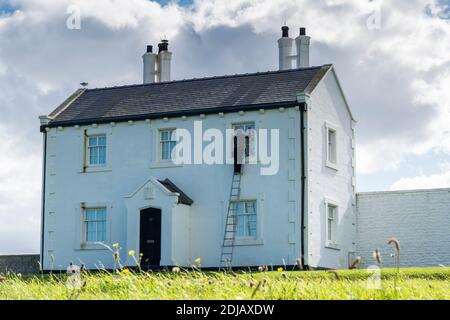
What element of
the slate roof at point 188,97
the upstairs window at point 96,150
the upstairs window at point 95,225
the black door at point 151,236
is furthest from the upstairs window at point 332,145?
the upstairs window at point 95,225

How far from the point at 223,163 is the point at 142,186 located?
10.8 feet

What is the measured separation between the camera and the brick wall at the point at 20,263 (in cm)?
3900

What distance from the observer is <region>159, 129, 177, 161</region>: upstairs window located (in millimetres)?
35750

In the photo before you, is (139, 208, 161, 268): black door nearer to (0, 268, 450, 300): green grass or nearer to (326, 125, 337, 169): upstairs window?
(326, 125, 337, 169): upstairs window

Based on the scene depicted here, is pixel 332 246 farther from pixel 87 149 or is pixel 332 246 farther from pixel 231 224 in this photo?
pixel 87 149

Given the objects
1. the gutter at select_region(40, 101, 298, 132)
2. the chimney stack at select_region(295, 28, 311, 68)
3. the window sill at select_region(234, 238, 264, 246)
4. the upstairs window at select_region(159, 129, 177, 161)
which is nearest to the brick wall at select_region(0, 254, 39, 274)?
the gutter at select_region(40, 101, 298, 132)

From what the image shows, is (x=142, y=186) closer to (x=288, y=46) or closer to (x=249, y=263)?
(x=249, y=263)

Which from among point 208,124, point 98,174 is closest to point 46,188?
point 98,174

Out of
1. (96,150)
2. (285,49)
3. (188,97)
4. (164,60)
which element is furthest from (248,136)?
(164,60)

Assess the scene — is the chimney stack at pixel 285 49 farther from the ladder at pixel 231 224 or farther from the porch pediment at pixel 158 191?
the porch pediment at pixel 158 191

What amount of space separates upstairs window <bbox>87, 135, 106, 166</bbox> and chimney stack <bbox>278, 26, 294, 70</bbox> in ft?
28.5
